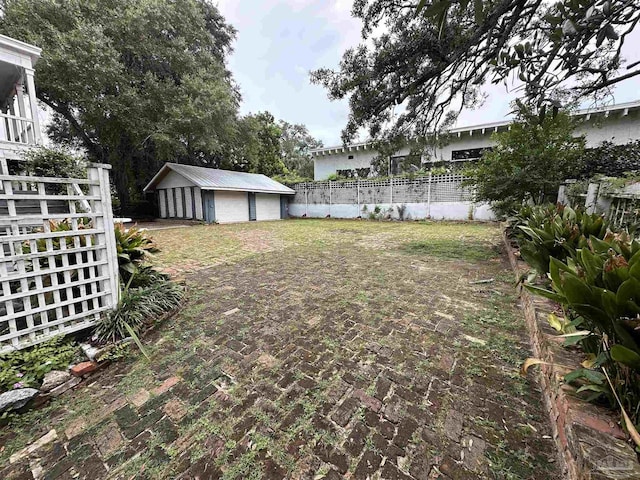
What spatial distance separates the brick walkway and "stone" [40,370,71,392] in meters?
0.16

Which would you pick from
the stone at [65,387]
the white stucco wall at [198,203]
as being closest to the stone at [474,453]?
the stone at [65,387]

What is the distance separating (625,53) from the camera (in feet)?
16.1

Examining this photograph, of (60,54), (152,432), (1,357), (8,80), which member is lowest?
(152,432)

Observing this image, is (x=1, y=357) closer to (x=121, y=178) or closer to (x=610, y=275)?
(x=610, y=275)

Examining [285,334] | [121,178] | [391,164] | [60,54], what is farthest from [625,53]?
[121,178]

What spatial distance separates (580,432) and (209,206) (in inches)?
562

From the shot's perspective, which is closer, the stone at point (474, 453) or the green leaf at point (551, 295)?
the stone at point (474, 453)

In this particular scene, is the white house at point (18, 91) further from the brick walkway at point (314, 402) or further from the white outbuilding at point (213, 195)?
the brick walkway at point (314, 402)

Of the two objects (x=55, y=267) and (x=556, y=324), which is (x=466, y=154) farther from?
(x=55, y=267)

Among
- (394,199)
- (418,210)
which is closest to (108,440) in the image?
(418,210)

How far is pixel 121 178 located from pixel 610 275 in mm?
20117

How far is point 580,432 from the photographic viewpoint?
1.10 metres

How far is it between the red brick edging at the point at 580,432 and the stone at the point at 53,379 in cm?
303

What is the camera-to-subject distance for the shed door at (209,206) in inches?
531
